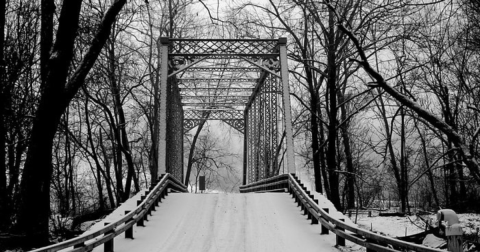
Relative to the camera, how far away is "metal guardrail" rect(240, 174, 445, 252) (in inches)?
216

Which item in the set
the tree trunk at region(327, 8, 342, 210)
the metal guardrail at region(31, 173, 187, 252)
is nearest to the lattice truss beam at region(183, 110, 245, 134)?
the tree trunk at region(327, 8, 342, 210)

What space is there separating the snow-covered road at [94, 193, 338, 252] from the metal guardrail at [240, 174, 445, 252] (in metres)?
0.23

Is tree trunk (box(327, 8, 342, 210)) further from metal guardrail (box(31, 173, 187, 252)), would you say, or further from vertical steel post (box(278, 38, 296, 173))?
metal guardrail (box(31, 173, 187, 252))

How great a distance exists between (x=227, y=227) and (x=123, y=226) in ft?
7.97

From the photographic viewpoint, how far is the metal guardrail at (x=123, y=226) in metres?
5.63

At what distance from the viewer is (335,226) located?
24.5ft

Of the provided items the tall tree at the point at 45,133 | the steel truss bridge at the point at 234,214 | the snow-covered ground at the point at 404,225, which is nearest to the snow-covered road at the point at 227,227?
the steel truss bridge at the point at 234,214

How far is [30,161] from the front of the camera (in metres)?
7.81

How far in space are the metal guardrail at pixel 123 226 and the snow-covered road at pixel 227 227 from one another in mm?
232

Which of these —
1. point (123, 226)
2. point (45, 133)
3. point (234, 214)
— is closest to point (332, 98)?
point (234, 214)


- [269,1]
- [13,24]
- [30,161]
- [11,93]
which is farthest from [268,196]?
[269,1]

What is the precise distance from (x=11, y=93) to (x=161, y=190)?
466cm

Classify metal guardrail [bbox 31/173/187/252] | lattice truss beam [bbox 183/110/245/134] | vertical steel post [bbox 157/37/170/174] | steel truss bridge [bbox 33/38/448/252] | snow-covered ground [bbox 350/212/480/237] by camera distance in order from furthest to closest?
lattice truss beam [bbox 183/110/245/134], vertical steel post [bbox 157/37/170/174], snow-covered ground [bbox 350/212/480/237], steel truss bridge [bbox 33/38/448/252], metal guardrail [bbox 31/173/187/252]

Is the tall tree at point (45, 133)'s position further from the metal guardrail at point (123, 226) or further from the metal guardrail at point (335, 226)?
the metal guardrail at point (335, 226)
